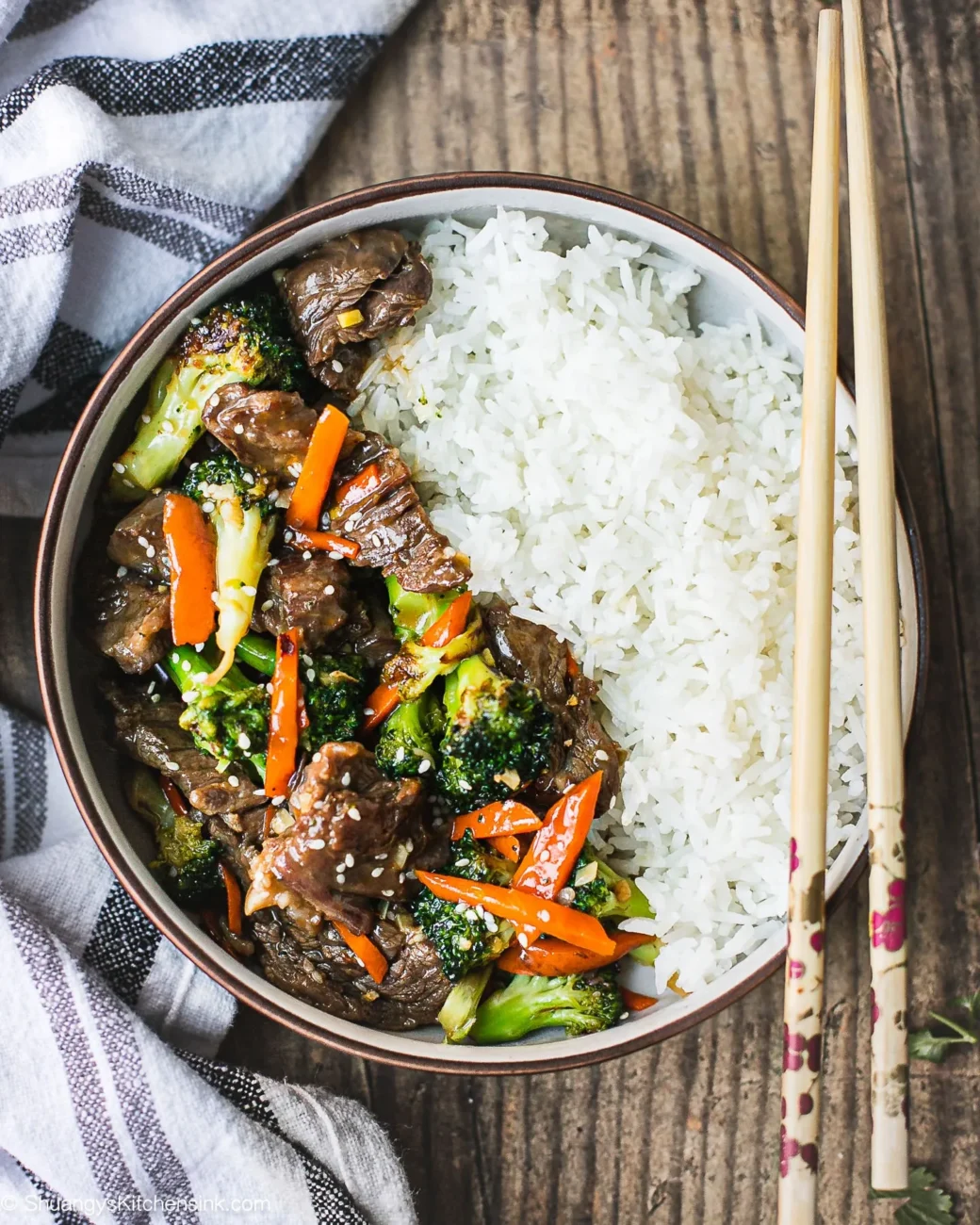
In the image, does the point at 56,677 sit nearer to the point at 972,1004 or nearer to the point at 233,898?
the point at 233,898

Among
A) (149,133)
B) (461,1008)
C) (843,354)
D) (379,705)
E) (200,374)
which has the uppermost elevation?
(149,133)

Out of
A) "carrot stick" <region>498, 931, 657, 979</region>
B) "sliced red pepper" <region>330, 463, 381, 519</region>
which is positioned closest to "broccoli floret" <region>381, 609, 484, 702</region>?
"sliced red pepper" <region>330, 463, 381, 519</region>

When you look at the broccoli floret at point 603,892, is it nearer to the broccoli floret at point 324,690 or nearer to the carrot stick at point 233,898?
the broccoli floret at point 324,690

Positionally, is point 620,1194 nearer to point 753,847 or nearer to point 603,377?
point 753,847

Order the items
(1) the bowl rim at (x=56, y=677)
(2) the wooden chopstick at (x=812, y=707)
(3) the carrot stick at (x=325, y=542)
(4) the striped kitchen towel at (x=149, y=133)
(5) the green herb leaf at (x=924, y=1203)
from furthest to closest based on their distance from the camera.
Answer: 1. (5) the green herb leaf at (x=924, y=1203)
2. (4) the striped kitchen towel at (x=149, y=133)
3. (3) the carrot stick at (x=325, y=542)
4. (1) the bowl rim at (x=56, y=677)
5. (2) the wooden chopstick at (x=812, y=707)

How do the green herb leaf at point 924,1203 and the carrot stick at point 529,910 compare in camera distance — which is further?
the green herb leaf at point 924,1203

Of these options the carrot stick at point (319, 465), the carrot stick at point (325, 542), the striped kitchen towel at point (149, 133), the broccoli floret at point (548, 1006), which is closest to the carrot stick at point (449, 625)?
the carrot stick at point (325, 542)

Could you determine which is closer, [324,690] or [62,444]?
[324,690]

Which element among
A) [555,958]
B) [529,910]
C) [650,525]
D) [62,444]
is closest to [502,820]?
[529,910]
